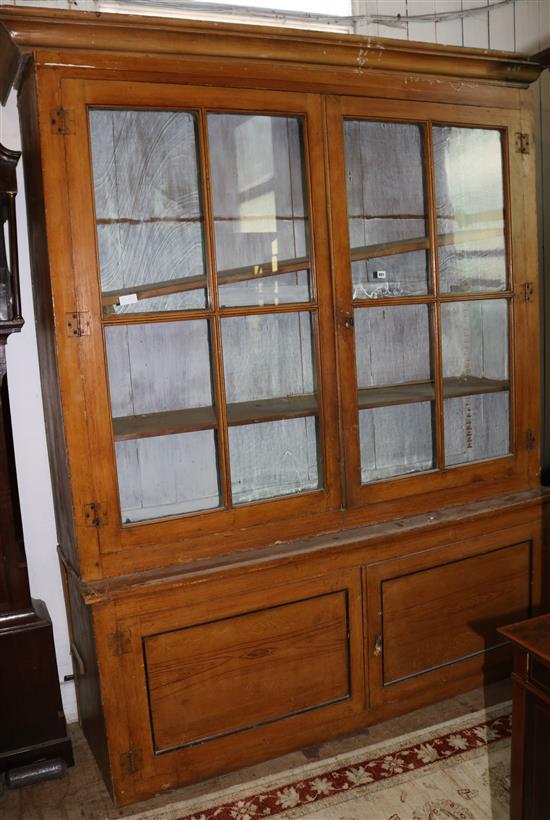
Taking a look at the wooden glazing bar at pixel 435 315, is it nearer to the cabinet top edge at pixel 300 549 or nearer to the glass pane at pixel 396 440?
A: the glass pane at pixel 396 440

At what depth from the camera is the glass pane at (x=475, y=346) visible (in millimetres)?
2271

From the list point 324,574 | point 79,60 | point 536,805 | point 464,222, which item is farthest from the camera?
point 464,222

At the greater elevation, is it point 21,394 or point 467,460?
point 21,394

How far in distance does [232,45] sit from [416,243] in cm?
80

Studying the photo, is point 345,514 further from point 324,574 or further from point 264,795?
point 264,795

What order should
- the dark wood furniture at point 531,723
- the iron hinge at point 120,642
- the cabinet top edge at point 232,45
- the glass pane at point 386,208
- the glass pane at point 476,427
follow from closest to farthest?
the dark wood furniture at point 531,723
the cabinet top edge at point 232,45
the iron hinge at point 120,642
the glass pane at point 386,208
the glass pane at point 476,427

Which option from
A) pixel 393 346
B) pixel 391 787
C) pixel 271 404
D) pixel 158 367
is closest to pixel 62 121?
pixel 158 367

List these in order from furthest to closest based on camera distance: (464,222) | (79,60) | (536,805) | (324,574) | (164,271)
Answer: (464,222), (324,574), (164,271), (79,60), (536,805)

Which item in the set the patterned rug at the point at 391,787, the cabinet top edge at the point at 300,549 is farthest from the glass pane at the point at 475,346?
the patterned rug at the point at 391,787

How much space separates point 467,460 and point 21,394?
147 cm

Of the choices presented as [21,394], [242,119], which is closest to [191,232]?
[242,119]

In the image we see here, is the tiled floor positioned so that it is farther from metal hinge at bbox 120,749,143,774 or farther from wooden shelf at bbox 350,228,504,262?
wooden shelf at bbox 350,228,504,262

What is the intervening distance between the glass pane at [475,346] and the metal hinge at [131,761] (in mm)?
1424

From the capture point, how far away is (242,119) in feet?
6.30
